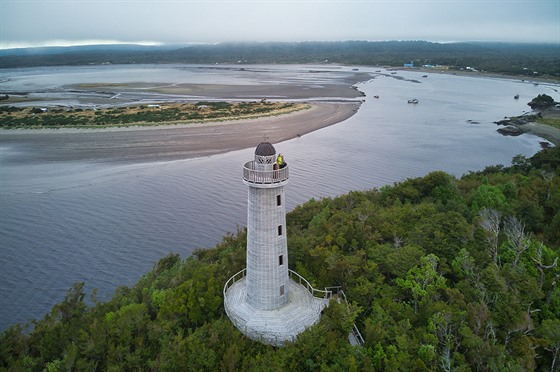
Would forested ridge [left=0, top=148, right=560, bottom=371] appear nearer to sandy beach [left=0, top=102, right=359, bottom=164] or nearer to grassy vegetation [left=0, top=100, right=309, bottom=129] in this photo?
sandy beach [left=0, top=102, right=359, bottom=164]

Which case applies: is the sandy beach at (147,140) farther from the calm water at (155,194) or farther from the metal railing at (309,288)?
the metal railing at (309,288)

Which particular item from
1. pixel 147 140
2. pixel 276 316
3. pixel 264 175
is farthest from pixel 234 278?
pixel 147 140

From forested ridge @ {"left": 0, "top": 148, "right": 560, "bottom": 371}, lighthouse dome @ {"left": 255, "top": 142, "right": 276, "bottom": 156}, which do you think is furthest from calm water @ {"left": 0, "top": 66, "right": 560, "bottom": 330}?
lighthouse dome @ {"left": 255, "top": 142, "right": 276, "bottom": 156}

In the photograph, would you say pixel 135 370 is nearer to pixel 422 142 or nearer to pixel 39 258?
pixel 39 258

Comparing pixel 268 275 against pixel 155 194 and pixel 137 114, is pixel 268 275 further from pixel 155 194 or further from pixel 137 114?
pixel 137 114

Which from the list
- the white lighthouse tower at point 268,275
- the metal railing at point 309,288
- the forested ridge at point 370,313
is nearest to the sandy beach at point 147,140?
the forested ridge at point 370,313

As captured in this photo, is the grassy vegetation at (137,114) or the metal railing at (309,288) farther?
the grassy vegetation at (137,114)

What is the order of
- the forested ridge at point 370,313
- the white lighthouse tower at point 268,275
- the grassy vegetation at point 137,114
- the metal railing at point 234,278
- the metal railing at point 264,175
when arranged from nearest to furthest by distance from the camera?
the forested ridge at point 370,313, the metal railing at point 264,175, the white lighthouse tower at point 268,275, the metal railing at point 234,278, the grassy vegetation at point 137,114
